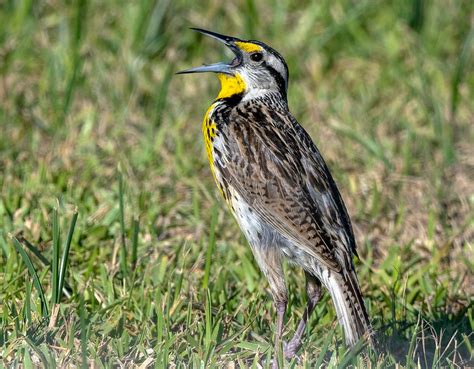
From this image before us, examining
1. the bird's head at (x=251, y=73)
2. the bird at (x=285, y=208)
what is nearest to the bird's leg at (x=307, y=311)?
the bird at (x=285, y=208)

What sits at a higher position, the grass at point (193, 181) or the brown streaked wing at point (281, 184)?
the brown streaked wing at point (281, 184)

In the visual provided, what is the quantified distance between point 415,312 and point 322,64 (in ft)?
9.62

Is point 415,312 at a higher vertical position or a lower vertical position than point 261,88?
lower

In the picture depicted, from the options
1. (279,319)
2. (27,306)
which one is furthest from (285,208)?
(27,306)

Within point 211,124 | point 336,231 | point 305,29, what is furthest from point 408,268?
point 305,29

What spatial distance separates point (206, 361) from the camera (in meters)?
3.72

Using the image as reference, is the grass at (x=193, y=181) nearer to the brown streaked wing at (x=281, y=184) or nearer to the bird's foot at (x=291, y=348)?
the bird's foot at (x=291, y=348)

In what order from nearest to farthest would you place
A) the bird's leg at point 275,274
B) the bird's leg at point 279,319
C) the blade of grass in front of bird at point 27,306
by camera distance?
the blade of grass in front of bird at point 27,306
the bird's leg at point 279,319
the bird's leg at point 275,274

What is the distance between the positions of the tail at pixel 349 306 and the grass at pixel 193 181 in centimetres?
8

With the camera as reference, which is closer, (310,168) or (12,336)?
(12,336)

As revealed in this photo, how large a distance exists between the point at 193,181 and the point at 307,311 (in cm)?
162

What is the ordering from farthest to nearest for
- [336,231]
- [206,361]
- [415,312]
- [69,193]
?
[69,193], [415,312], [336,231], [206,361]

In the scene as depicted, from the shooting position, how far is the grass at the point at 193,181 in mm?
3971

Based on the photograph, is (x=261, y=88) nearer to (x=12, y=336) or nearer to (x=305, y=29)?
(x=12, y=336)
